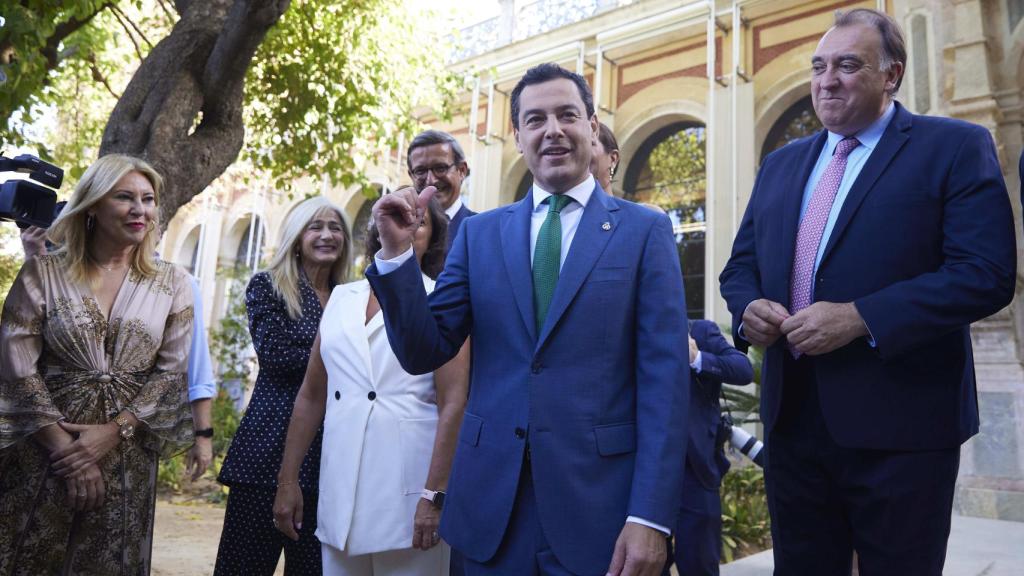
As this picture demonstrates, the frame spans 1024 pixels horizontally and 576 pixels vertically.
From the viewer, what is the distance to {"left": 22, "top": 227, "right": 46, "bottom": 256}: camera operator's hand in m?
2.86

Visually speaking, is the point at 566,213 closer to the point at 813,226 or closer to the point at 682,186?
the point at 813,226

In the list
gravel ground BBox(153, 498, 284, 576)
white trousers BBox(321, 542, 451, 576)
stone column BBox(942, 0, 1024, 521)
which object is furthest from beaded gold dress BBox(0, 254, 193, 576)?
stone column BBox(942, 0, 1024, 521)

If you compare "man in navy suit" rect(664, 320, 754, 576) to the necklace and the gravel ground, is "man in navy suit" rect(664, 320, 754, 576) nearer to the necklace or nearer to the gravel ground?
the necklace

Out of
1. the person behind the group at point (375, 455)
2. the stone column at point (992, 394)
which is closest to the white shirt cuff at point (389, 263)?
the person behind the group at point (375, 455)

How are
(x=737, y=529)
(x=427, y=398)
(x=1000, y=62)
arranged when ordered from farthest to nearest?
(x=1000, y=62), (x=737, y=529), (x=427, y=398)

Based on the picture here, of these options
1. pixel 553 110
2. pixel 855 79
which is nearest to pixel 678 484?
pixel 553 110

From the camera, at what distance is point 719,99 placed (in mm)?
11211

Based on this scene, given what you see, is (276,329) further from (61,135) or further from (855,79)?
(61,135)

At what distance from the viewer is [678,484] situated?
67.2 inches

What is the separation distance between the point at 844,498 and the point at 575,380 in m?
0.81

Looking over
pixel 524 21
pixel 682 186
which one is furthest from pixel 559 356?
pixel 524 21

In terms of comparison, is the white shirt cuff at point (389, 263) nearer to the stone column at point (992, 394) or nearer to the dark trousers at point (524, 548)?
the dark trousers at point (524, 548)

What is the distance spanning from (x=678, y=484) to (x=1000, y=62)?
28.2 ft

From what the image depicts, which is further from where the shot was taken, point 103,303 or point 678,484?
point 103,303
